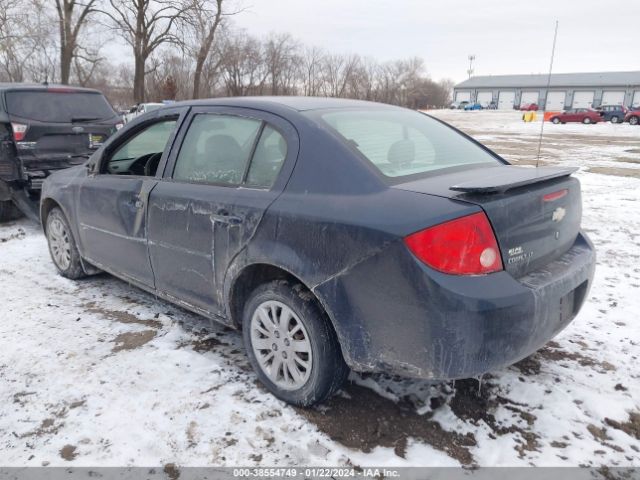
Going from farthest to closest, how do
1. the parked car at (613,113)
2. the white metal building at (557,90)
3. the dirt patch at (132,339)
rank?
the white metal building at (557,90), the parked car at (613,113), the dirt patch at (132,339)

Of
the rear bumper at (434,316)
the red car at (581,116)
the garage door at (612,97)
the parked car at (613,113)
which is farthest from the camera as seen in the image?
the garage door at (612,97)

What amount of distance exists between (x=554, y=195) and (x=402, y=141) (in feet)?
3.00

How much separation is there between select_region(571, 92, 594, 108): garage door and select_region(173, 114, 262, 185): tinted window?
307 ft

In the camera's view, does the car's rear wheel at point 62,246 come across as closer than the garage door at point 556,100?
Yes

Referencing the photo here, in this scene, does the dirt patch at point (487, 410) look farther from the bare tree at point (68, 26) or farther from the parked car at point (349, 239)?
the bare tree at point (68, 26)

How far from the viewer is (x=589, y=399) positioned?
2.83 m

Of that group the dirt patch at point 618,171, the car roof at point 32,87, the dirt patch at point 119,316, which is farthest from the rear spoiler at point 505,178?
the dirt patch at point 618,171

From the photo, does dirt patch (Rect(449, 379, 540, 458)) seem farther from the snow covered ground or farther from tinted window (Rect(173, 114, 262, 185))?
tinted window (Rect(173, 114, 262, 185))

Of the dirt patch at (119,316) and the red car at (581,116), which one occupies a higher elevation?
the red car at (581,116)

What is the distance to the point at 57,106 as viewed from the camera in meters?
6.60

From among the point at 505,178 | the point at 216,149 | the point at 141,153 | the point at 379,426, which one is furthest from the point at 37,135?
the point at 505,178

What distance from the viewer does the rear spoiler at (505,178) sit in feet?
7.32

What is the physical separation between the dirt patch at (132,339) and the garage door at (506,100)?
328 feet

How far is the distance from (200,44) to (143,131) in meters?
32.5
